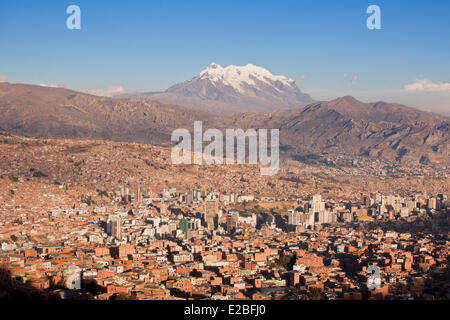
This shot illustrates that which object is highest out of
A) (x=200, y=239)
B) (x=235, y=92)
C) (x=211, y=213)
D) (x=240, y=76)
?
(x=240, y=76)

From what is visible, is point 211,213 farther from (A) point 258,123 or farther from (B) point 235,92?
(B) point 235,92

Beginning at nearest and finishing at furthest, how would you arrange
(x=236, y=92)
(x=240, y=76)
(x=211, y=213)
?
(x=211, y=213), (x=236, y=92), (x=240, y=76)

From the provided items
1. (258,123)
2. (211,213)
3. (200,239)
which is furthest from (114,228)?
(258,123)

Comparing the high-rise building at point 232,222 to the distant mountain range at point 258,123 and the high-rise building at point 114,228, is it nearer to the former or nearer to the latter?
the high-rise building at point 114,228

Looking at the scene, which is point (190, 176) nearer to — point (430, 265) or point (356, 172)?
point (356, 172)

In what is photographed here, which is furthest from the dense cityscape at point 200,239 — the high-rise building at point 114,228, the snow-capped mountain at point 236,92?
the snow-capped mountain at point 236,92

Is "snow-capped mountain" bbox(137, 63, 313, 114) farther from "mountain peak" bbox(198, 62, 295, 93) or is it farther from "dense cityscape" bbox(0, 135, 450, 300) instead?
"dense cityscape" bbox(0, 135, 450, 300)
